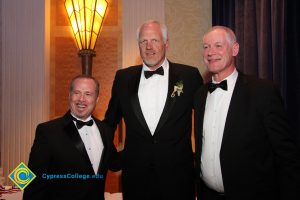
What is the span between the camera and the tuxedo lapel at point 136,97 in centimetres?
259

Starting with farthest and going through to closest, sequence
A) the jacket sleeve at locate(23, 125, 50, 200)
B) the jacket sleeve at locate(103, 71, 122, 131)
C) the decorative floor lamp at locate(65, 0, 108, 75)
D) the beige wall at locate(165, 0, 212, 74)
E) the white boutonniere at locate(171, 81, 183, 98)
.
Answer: the beige wall at locate(165, 0, 212, 74)
the decorative floor lamp at locate(65, 0, 108, 75)
the jacket sleeve at locate(103, 71, 122, 131)
the white boutonniere at locate(171, 81, 183, 98)
the jacket sleeve at locate(23, 125, 50, 200)

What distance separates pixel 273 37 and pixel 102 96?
2.62 metres

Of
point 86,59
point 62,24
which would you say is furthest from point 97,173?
point 62,24

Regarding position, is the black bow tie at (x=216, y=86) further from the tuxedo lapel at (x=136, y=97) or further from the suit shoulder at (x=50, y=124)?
the suit shoulder at (x=50, y=124)

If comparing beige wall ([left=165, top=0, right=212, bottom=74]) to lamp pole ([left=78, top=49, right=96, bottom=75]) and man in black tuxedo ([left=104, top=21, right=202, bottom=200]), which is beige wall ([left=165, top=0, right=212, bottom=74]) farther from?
man in black tuxedo ([left=104, top=21, right=202, bottom=200])

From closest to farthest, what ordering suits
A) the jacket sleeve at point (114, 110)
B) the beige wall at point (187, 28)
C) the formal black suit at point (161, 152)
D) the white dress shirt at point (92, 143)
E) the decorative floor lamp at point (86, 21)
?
the white dress shirt at point (92, 143)
the formal black suit at point (161, 152)
the jacket sleeve at point (114, 110)
the decorative floor lamp at point (86, 21)
the beige wall at point (187, 28)

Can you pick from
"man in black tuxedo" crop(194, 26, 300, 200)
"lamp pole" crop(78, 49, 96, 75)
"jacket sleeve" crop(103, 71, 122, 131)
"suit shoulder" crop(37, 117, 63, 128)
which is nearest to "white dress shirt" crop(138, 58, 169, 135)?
"jacket sleeve" crop(103, 71, 122, 131)

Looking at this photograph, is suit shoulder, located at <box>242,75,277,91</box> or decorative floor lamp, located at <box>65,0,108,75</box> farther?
decorative floor lamp, located at <box>65,0,108,75</box>

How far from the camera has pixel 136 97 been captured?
2.70 meters

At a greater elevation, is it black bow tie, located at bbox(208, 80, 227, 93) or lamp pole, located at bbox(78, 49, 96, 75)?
lamp pole, located at bbox(78, 49, 96, 75)

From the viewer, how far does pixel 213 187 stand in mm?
2375

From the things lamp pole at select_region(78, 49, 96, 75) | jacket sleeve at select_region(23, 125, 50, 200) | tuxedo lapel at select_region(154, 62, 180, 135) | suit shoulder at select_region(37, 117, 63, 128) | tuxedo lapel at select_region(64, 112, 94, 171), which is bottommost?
jacket sleeve at select_region(23, 125, 50, 200)

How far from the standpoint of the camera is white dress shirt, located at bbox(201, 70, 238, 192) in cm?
232

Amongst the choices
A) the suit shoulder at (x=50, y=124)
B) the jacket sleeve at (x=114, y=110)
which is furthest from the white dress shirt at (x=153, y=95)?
the suit shoulder at (x=50, y=124)
